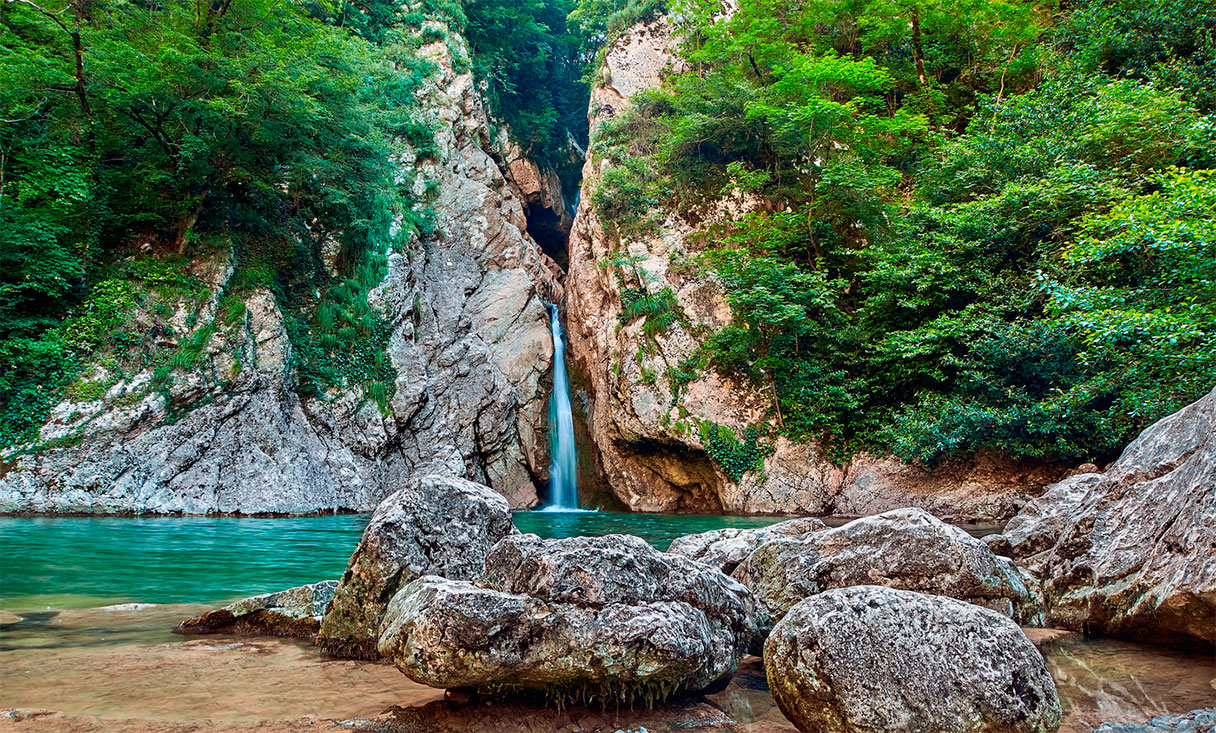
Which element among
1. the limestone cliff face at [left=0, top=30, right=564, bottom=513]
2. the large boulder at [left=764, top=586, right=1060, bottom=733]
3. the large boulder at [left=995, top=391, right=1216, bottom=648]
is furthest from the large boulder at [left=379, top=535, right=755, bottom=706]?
the limestone cliff face at [left=0, top=30, right=564, bottom=513]

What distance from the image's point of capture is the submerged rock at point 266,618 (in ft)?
15.1

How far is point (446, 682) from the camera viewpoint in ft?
9.91

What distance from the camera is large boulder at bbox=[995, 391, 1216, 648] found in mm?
3623

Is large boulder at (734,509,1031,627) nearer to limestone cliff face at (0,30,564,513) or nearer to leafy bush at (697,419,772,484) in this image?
leafy bush at (697,419,772,484)

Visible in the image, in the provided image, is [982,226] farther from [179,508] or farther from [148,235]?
[148,235]

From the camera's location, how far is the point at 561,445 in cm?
2144

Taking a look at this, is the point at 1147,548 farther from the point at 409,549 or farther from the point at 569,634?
the point at 409,549

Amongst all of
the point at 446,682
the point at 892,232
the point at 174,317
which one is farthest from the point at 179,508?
the point at 892,232

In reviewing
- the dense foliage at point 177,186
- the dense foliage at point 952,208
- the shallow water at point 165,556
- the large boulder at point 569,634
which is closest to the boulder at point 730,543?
the large boulder at point 569,634

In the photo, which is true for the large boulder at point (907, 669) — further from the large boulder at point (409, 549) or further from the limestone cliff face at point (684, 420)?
the limestone cliff face at point (684, 420)

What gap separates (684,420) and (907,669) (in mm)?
14888

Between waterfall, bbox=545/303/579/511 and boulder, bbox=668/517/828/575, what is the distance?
14282 mm

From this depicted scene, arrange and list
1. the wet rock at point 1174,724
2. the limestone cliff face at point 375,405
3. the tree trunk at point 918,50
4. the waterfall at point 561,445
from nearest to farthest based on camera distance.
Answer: the wet rock at point 1174,724 → the limestone cliff face at point 375,405 → the tree trunk at point 918,50 → the waterfall at point 561,445

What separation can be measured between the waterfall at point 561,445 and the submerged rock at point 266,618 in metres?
15.5
